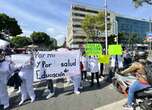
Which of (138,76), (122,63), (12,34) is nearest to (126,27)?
(12,34)

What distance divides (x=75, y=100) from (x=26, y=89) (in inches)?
60.6

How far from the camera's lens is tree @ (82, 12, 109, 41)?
56.5 m

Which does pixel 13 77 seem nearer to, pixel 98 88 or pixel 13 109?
pixel 13 109

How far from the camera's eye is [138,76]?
6.26 meters

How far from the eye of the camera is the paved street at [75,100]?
8.45 m

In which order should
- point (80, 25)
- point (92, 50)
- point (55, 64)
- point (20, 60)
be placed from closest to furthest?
point (20, 60), point (55, 64), point (92, 50), point (80, 25)

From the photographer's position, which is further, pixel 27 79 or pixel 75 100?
pixel 27 79

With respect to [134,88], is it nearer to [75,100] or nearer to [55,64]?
[75,100]

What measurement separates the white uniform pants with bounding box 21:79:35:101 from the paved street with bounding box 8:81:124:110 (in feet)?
0.82

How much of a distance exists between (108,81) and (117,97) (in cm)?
345

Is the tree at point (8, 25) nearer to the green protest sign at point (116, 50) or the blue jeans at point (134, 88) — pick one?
the green protest sign at point (116, 50)

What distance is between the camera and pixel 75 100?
30.2 ft

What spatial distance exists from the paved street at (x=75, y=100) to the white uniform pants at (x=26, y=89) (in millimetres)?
251

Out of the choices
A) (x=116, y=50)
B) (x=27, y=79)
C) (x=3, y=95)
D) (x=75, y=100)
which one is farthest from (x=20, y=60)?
(x=116, y=50)
